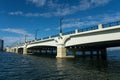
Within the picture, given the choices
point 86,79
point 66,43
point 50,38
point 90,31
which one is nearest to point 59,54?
point 66,43

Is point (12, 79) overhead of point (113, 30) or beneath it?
beneath

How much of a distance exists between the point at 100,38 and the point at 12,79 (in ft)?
95.6

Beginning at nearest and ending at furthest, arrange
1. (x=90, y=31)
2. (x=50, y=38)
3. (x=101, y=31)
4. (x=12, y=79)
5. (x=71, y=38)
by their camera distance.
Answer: (x=12, y=79) < (x=101, y=31) < (x=90, y=31) < (x=71, y=38) < (x=50, y=38)

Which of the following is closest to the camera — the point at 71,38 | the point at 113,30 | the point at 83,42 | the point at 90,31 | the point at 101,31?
the point at 113,30

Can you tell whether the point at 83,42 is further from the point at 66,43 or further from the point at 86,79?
the point at 86,79

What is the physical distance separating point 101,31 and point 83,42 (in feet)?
29.3

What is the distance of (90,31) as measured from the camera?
47156 millimetres

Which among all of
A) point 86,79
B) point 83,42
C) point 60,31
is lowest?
point 86,79

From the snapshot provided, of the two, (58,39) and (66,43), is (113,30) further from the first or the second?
(58,39)

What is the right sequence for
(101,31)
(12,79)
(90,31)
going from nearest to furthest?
(12,79), (101,31), (90,31)

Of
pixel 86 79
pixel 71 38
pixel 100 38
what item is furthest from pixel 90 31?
pixel 86 79

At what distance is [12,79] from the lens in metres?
21.0

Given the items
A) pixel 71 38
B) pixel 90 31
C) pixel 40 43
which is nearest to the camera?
pixel 90 31

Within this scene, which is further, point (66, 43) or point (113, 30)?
point (66, 43)
